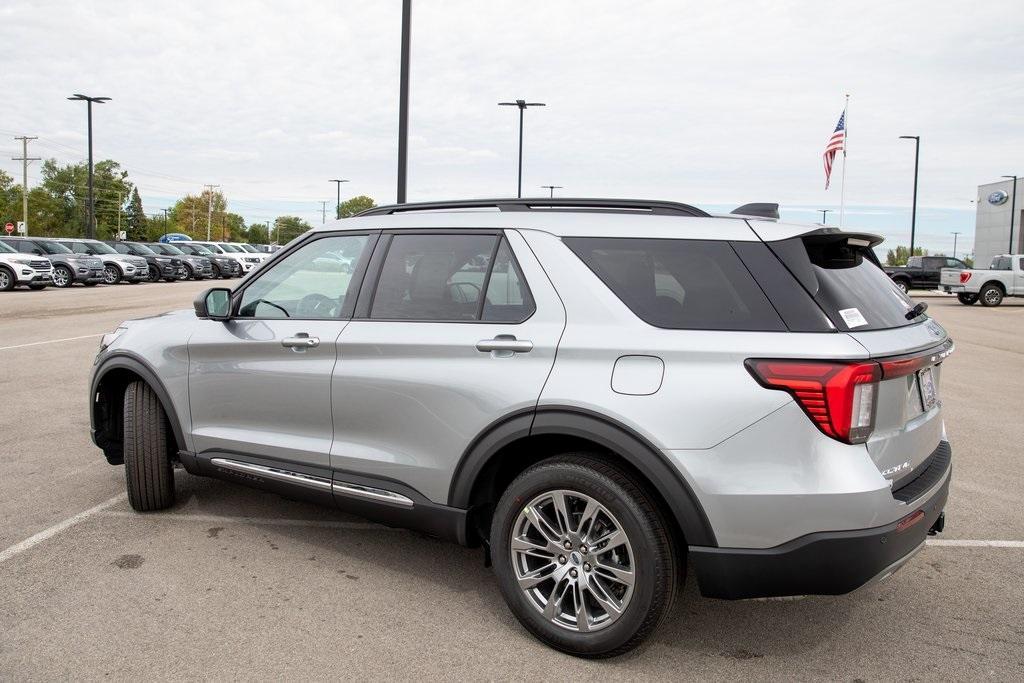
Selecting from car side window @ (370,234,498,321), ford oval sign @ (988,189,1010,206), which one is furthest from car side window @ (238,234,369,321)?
ford oval sign @ (988,189,1010,206)

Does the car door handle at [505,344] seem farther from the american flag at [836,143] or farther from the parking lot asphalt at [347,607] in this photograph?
the american flag at [836,143]

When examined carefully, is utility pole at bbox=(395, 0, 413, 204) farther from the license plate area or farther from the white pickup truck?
the white pickup truck

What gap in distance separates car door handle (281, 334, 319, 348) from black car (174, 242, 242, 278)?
37.4 m

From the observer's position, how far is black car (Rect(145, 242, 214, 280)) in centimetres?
3641

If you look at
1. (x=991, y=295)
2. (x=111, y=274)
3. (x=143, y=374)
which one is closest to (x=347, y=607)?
(x=143, y=374)

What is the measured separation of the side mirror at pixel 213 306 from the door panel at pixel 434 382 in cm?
83

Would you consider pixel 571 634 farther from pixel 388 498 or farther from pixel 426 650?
pixel 388 498

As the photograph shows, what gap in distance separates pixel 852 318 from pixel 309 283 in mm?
2521

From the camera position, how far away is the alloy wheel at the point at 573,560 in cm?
298

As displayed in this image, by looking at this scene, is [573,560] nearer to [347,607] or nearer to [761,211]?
[347,607]

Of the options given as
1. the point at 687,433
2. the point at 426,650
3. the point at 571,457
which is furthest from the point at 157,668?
the point at 687,433

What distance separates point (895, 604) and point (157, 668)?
3005mm

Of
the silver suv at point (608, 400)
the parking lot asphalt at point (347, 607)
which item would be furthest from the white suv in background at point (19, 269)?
the silver suv at point (608, 400)

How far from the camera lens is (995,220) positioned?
68875mm
